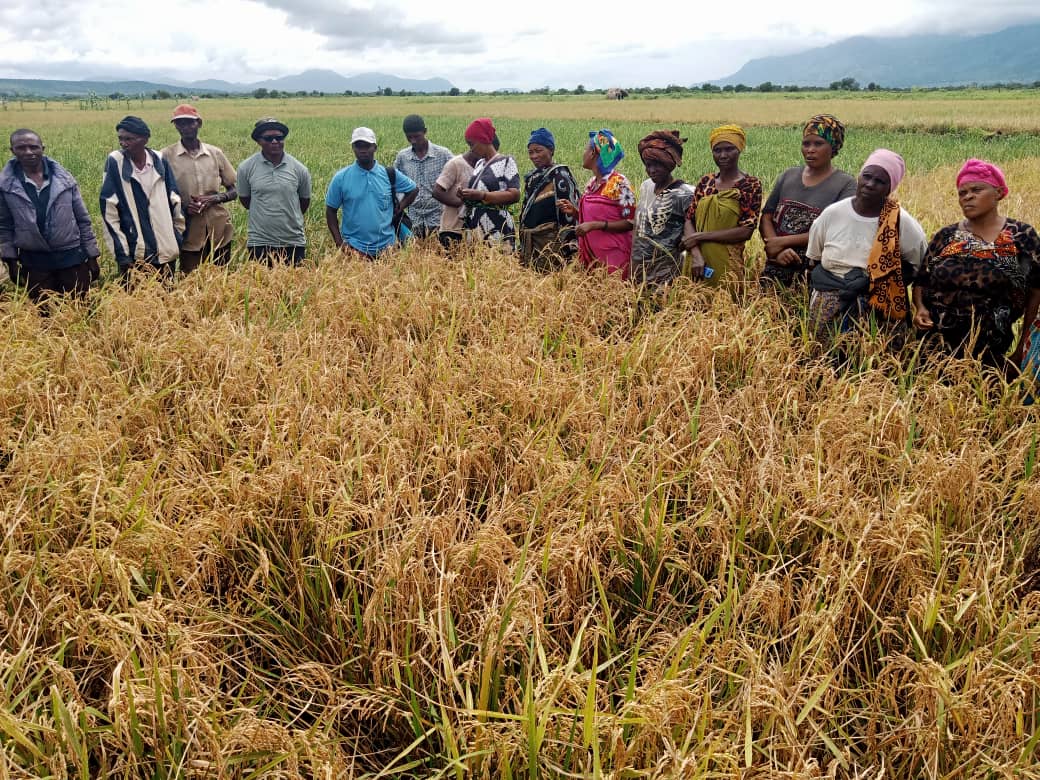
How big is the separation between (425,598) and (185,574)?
0.79 metres

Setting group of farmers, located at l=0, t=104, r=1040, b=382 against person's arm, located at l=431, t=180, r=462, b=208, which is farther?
person's arm, located at l=431, t=180, r=462, b=208

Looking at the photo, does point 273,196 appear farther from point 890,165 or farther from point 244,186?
point 890,165

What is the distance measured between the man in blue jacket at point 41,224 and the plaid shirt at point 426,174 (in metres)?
2.51

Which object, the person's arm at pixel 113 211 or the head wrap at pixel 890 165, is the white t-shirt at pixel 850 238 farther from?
the person's arm at pixel 113 211

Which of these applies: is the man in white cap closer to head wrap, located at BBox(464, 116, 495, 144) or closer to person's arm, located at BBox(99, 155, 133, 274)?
person's arm, located at BBox(99, 155, 133, 274)

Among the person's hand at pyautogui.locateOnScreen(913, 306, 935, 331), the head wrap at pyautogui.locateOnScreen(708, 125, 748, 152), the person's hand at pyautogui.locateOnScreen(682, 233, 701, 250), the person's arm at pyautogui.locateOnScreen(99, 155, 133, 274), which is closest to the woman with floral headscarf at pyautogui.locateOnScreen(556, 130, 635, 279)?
the person's hand at pyautogui.locateOnScreen(682, 233, 701, 250)

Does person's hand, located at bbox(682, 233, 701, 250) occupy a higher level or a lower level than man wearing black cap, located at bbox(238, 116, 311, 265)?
lower

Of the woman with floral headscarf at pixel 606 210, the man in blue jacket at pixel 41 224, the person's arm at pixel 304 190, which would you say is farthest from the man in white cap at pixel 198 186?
the woman with floral headscarf at pixel 606 210

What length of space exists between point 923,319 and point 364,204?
409 centimetres

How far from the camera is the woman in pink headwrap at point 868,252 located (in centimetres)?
355

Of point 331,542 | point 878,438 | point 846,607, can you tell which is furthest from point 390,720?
point 878,438

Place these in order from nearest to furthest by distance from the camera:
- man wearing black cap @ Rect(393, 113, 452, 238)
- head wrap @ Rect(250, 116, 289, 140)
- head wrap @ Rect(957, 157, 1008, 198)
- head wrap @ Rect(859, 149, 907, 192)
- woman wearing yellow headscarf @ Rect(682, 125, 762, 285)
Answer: head wrap @ Rect(957, 157, 1008, 198)
head wrap @ Rect(859, 149, 907, 192)
woman wearing yellow headscarf @ Rect(682, 125, 762, 285)
head wrap @ Rect(250, 116, 289, 140)
man wearing black cap @ Rect(393, 113, 452, 238)

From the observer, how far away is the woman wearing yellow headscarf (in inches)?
169

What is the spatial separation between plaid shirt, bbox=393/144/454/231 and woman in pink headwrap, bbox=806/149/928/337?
11.3 feet
